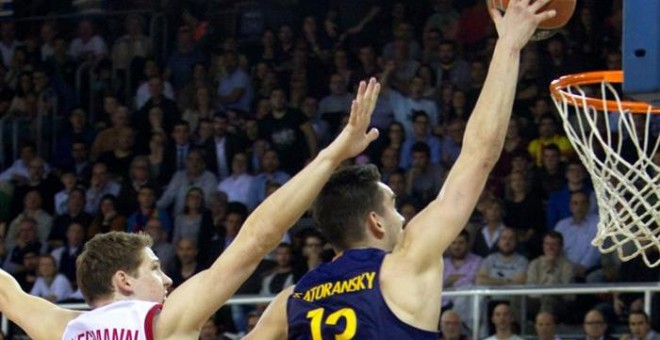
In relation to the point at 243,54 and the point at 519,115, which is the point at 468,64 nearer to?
the point at 519,115

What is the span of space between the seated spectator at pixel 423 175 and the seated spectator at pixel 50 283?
2692 mm

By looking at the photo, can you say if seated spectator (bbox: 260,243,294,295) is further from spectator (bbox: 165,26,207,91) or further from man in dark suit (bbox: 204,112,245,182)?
spectator (bbox: 165,26,207,91)

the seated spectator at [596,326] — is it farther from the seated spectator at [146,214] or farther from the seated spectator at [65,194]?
the seated spectator at [65,194]

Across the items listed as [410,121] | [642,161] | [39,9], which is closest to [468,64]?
[410,121]

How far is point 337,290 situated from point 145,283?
76cm

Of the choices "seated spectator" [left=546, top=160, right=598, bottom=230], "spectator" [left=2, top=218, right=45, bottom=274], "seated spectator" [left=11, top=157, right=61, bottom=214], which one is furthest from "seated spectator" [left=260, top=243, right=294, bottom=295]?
"seated spectator" [left=11, top=157, right=61, bottom=214]

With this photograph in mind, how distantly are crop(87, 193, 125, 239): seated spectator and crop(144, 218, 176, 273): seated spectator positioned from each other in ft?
1.18

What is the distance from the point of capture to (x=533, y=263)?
1034 centimetres

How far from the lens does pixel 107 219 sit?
12.6m

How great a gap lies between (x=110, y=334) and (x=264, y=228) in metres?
0.66

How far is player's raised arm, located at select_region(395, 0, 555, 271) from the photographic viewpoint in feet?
14.1

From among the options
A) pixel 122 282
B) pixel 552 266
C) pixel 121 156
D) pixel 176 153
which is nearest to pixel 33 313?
pixel 122 282

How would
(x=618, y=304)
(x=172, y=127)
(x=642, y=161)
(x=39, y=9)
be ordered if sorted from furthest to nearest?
(x=39, y=9)
(x=172, y=127)
(x=618, y=304)
(x=642, y=161)

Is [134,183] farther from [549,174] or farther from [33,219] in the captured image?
[549,174]
